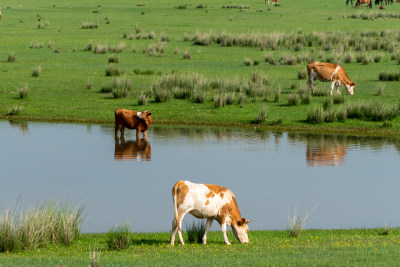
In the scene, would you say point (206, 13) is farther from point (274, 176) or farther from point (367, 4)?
point (274, 176)

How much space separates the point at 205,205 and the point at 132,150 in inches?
424

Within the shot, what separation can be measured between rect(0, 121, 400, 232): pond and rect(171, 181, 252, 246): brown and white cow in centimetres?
250

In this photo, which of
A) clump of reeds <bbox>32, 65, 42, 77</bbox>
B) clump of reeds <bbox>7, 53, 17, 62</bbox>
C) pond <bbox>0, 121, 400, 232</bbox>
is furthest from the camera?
clump of reeds <bbox>7, 53, 17, 62</bbox>

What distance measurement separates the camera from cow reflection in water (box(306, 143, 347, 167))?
20891 mm

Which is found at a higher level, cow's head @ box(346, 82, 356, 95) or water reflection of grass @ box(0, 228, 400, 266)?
cow's head @ box(346, 82, 356, 95)

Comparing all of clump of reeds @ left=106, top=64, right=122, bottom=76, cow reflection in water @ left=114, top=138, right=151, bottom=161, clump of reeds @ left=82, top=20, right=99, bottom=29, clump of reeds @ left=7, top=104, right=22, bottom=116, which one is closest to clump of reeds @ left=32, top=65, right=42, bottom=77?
clump of reeds @ left=106, top=64, right=122, bottom=76

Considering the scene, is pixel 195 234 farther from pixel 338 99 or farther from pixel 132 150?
pixel 338 99

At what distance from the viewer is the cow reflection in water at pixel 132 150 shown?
830 inches

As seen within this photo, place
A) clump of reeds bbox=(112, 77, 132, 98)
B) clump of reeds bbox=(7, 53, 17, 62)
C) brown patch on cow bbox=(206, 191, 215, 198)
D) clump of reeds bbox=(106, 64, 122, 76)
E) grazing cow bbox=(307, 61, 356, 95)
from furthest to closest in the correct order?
1. clump of reeds bbox=(7, 53, 17, 62)
2. clump of reeds bbox=(106, 64, 122, 76)
3. clump of reeds bbox=(112, 77, 132, 98)
4. grazing cow bbox=(307, 61, 356, 95)
5. brown patch on cow bbox=(206, 191, 215, 198)

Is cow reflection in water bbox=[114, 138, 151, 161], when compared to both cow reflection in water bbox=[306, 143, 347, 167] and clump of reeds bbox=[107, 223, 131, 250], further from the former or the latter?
clump of reeds bbox=[107, 223, 131, 250]

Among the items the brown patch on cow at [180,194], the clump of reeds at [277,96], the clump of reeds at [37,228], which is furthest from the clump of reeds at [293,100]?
the brown patch on cow at [180,194]

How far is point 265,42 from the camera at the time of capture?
45812 mm

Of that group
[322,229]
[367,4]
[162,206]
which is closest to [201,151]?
[162,206]

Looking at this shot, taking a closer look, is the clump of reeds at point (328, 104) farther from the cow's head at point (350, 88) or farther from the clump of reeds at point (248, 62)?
the clump of reeds at point (248, 62)
